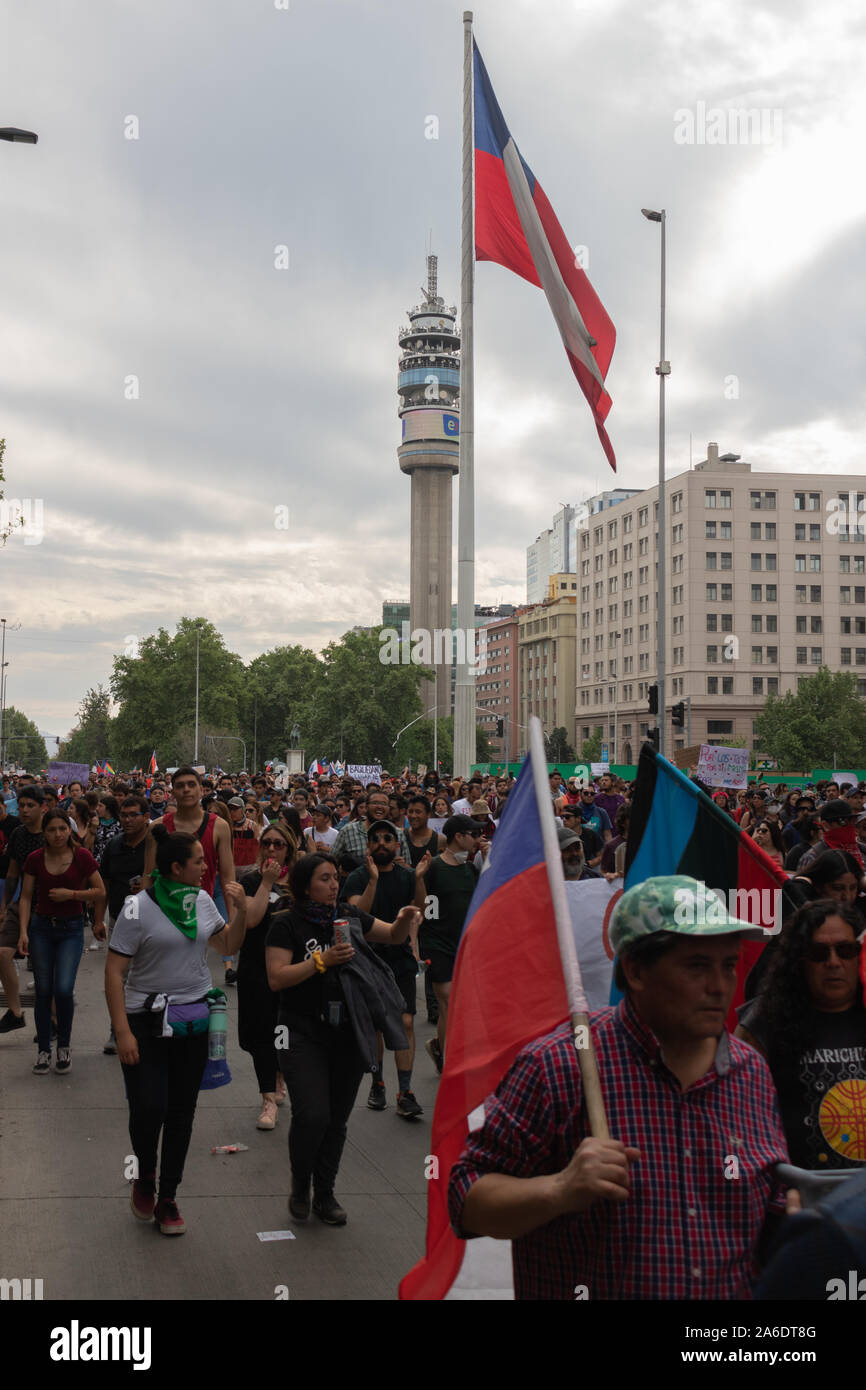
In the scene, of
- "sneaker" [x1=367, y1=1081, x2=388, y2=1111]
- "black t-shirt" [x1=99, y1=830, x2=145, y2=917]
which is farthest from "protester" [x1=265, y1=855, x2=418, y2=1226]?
"black t-shirt" [x1=99, y1=830, x2=145, y2=917]

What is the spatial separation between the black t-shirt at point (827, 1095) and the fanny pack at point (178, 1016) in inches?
123

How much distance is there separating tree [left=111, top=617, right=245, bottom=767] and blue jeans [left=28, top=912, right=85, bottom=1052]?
103m

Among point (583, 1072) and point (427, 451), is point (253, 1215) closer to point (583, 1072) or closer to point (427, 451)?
point (583, 1072)

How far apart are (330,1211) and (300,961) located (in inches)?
44.3

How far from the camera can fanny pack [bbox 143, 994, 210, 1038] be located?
575 cm

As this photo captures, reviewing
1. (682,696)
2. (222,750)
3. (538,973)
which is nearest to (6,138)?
(538,973)

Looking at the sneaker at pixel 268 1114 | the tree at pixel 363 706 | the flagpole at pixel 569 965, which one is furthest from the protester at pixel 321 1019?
the tree at pixel 363 706

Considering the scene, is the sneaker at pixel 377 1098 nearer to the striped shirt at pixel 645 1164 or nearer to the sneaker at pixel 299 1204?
the sneaker at pixel 299 1204

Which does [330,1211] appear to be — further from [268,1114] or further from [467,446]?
[467,446]

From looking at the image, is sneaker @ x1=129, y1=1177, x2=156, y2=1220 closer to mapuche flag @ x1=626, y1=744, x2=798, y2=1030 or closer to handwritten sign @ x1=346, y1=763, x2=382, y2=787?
mapuche flag @ x1=626, y1=744, x2=798, y2=1030

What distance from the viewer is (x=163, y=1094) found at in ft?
19.1

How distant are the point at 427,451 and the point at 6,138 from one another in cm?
14116

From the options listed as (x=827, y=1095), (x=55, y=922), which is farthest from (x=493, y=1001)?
(x=55, y=922)
